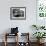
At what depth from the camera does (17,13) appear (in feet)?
22.9

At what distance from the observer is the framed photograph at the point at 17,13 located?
6953 millimetres

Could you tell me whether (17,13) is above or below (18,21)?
above

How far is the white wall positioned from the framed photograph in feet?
0.44

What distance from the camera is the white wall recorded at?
6945 mm

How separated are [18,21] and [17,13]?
36 centimetres

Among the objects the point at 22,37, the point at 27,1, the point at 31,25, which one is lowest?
the point at 22,37

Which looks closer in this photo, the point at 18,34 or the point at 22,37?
the point at 18,34

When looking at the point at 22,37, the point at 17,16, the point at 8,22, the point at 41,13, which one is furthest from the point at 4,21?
the point at 41,13

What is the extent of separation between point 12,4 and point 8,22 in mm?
828

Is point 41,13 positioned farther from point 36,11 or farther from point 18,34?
Answer: point 18,34

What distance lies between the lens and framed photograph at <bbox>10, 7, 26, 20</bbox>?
274 inches

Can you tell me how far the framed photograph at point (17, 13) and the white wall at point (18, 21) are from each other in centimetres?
13

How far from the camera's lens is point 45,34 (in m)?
6.98

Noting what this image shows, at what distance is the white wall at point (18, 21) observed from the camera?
6.95m
